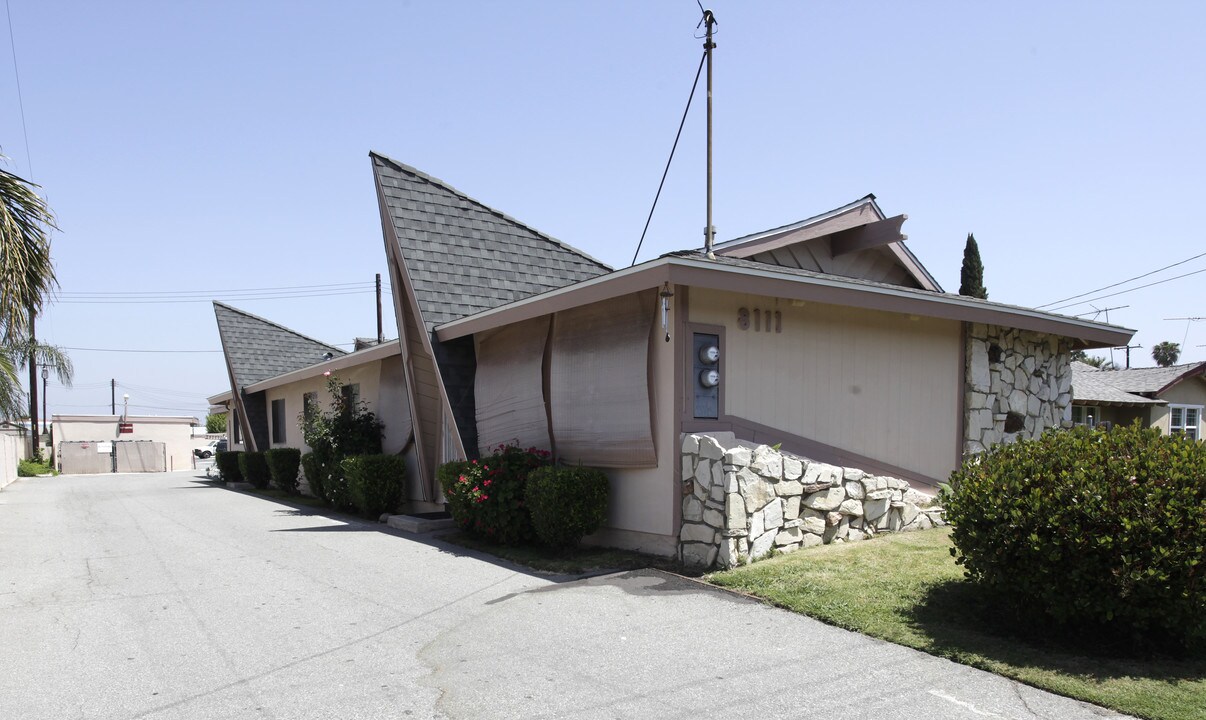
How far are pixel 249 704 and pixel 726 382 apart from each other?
18.3ft

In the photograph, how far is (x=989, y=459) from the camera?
6609mm

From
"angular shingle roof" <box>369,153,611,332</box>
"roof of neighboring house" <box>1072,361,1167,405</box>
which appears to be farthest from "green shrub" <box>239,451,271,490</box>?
"roof of neighboring house" <box>1072,361,1167,405</box>

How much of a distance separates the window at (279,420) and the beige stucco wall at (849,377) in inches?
748

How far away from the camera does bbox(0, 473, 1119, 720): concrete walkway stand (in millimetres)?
4844

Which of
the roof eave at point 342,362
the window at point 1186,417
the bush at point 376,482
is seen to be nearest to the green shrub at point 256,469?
the roof eave at point 342,362

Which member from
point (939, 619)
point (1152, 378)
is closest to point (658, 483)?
point (939, 619)

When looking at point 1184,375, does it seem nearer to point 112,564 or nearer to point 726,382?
point 726,382

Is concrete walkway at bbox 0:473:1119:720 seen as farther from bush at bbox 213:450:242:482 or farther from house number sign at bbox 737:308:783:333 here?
bush at bbox 213:450:242:482

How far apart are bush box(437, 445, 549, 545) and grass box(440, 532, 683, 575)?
9.4 inches

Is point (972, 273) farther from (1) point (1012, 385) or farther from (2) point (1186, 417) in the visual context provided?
(1) point (1012, 385)

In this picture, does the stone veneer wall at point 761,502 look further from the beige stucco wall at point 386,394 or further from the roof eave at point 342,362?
the beige stucco wall at point 386,394

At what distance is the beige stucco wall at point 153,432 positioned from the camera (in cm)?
4491

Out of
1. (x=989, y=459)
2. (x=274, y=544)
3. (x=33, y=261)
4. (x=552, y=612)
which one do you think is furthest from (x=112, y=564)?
(x=989, y=459)

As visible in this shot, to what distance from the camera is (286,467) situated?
69.2 feet
